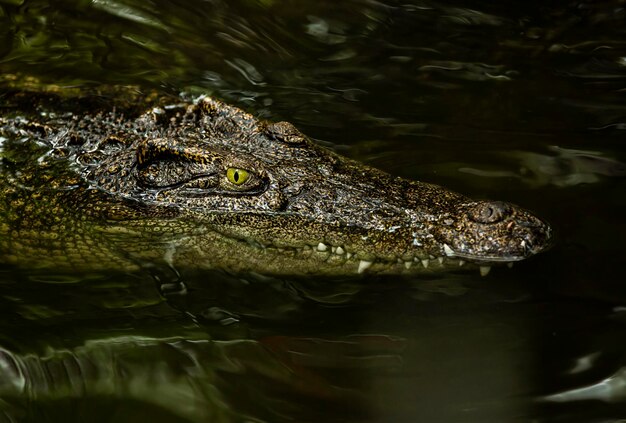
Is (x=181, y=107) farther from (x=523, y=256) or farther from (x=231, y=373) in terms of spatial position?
(x=523, y=256)

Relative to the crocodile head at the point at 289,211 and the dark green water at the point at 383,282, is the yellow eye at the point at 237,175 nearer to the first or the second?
the crocodile head at the point at 289,211

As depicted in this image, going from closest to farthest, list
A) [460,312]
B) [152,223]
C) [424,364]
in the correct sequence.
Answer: [424,364]
[460,312]
[152,223]

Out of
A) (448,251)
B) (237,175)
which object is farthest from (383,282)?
(237,175)

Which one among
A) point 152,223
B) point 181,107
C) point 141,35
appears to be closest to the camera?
point 152,223

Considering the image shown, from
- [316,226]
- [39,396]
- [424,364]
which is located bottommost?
[39,396]

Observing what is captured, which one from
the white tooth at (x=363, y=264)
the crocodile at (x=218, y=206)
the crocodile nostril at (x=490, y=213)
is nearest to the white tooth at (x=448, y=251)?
the crocodile at (x=218, y=206)

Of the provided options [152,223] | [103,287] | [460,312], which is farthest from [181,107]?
[460,312]

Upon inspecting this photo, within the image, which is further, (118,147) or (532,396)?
(118,147)
